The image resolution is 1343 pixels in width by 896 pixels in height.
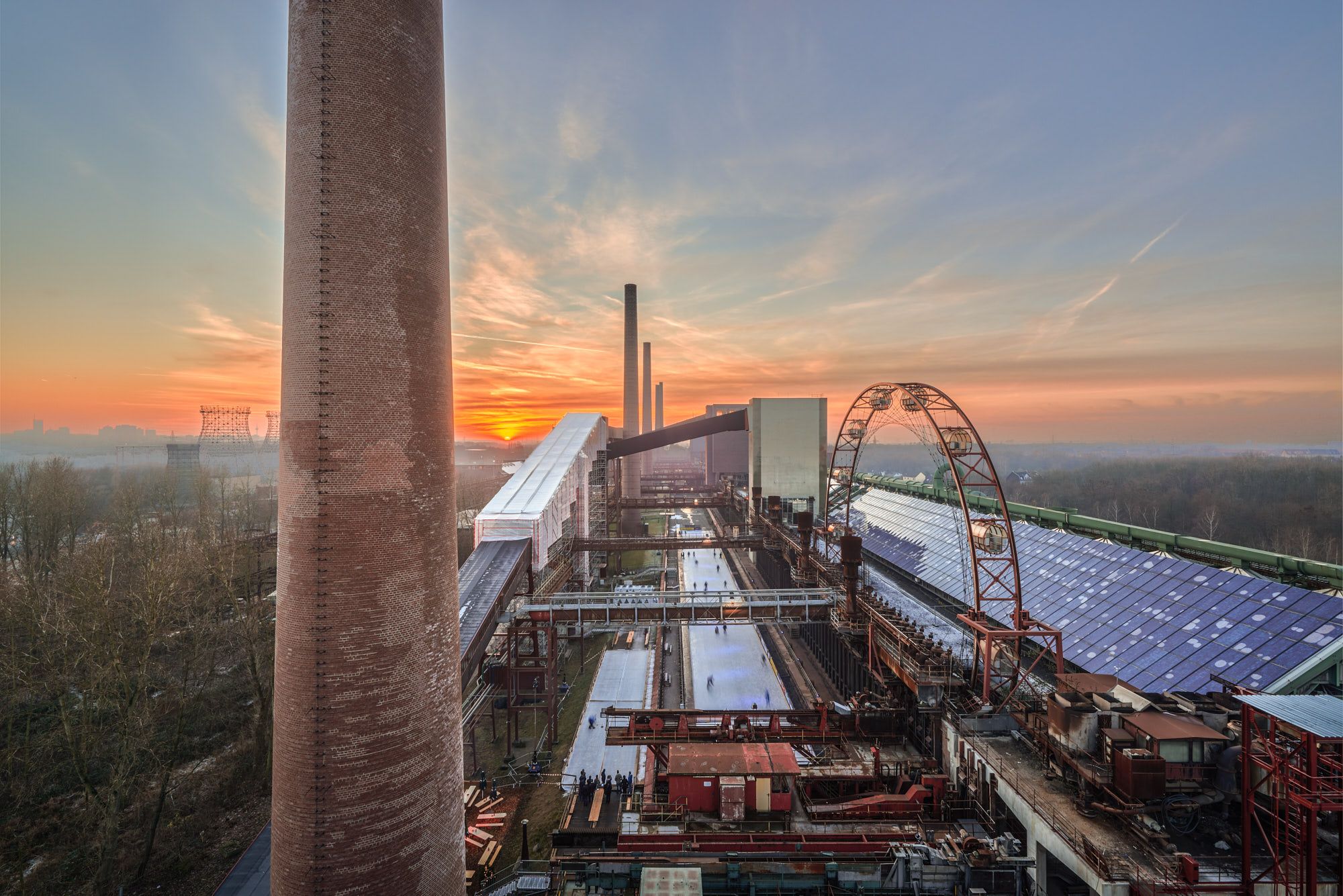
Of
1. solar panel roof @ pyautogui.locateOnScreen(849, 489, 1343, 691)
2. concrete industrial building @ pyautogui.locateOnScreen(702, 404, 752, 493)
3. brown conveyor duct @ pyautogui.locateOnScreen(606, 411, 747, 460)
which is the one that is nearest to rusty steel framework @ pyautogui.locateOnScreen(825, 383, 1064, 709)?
solar panel roof @ pyautogui.locateOnScreen(849, 489, 1343, 691)

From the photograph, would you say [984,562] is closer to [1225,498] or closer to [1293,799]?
[1293,799]

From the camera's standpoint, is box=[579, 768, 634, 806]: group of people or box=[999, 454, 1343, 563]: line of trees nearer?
box=[579, 768, 634, 806]: group of people

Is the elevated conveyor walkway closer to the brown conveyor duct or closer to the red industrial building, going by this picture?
the red industrial building

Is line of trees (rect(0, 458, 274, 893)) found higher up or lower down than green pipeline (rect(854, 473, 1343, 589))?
lower down

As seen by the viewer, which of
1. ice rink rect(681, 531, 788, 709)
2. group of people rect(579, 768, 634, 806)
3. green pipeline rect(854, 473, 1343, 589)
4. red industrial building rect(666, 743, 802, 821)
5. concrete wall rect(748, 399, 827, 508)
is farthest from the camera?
concrete wall rect(748, 399, 827, 508)

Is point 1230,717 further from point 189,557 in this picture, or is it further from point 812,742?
point 189,557

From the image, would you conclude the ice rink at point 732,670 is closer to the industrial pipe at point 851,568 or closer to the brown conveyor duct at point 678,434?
the industrial pipe at point 851,568

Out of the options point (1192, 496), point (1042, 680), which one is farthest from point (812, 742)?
point (1192, 496)
